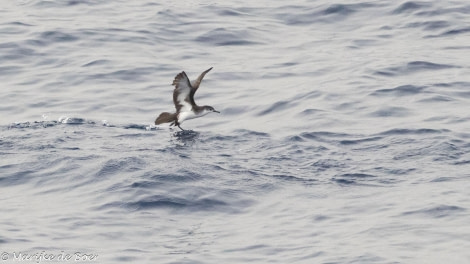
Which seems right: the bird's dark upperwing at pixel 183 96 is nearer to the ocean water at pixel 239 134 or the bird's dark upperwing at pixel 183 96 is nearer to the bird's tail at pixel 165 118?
the bird's tail at pixel 165 118

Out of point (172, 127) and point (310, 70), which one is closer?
point (172, 127)

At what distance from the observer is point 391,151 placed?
1539 cm

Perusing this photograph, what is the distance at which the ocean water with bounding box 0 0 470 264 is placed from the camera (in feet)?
40.0

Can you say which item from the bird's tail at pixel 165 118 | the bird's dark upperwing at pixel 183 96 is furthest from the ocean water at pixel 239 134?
the bird's dark upperwing at pixel 183 96

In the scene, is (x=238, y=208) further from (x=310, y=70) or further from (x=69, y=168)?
(x=310, y=70)

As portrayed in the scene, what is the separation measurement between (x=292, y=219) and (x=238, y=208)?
0.87 meters

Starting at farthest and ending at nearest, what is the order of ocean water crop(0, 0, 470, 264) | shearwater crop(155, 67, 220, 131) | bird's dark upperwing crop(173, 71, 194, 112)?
shearwater crop(155, 67, 220, 131), bird's dark upperwing crop(173, 71, 194, 112), ocean water crop(0, 0, 470, 264)

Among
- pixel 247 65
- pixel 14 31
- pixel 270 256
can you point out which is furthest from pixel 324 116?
pixel 14 31

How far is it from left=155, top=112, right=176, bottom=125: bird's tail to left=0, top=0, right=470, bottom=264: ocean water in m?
0.24

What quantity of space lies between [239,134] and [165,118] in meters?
1.28

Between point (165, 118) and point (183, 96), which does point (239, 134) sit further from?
point (165, 118)

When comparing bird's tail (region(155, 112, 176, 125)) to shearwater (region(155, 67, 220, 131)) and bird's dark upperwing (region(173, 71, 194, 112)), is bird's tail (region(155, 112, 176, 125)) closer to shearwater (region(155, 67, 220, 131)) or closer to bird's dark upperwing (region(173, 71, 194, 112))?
shearwater (region(155, 67, 220, 131))

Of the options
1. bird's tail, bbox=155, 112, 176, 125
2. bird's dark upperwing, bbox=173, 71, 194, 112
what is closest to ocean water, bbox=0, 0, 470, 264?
bird's tail, bbox=155, 112, 176, 125

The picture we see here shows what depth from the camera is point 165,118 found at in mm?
16922
